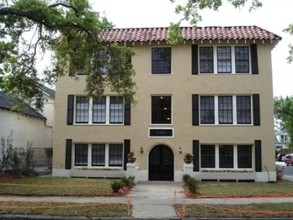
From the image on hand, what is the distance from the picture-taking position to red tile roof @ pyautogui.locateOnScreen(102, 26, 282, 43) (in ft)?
89.8

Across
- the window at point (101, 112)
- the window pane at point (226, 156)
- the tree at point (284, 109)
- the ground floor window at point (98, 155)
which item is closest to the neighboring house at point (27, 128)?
the window at point (101, 112)

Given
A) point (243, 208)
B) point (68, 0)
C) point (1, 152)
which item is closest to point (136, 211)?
point (243, 208)

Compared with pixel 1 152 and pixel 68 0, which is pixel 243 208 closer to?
pixel 68 0

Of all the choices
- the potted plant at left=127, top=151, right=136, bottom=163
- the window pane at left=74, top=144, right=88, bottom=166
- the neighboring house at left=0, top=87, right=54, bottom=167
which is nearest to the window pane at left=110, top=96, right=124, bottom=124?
the potted plant at left=127, top=151, right=136, bottom=163

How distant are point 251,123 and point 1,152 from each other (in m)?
16.7

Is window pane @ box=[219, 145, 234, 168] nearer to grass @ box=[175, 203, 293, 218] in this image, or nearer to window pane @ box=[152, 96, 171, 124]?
window pane @ box=[152, 96, 171, 124]

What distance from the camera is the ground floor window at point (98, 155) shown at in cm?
2808

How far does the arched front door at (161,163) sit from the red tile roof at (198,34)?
7.20 m

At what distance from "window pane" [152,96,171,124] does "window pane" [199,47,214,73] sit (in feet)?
9.77

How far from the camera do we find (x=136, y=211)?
14.3m

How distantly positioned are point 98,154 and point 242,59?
37.0ft

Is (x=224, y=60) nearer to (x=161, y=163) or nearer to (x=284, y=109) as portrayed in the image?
(x=161, y=163)

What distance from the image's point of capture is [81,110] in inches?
1128

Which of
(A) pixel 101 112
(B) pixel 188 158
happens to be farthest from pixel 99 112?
(B) pixel 188 158
